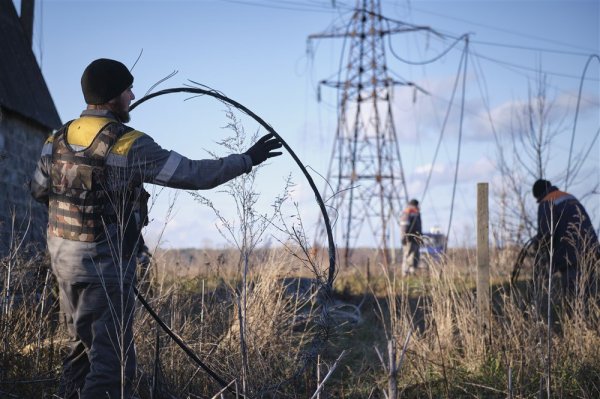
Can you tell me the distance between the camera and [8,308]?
14.7ft

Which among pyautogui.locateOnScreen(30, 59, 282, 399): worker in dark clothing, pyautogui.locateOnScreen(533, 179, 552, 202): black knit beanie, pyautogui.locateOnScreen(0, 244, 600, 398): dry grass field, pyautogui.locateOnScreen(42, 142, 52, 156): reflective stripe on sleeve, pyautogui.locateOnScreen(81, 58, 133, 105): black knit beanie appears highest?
pyautogui.locateOnScreen(533, 179, 552, 202): black knit beanie

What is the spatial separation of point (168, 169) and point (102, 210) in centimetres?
37

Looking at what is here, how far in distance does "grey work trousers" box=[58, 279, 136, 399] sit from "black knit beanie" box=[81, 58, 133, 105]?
0.92 meters

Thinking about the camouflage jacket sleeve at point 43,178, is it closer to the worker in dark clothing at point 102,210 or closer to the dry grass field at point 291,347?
the worker in dark clothing at point 102,210

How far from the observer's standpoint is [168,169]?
3402mm

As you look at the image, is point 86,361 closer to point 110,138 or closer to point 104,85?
point 110,138

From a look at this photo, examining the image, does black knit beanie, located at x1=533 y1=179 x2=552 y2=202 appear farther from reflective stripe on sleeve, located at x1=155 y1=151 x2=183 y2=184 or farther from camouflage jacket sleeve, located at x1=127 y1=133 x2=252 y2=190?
reflective stripe on sleeve, located at x1=155 y1=151 x2=183 y2=184

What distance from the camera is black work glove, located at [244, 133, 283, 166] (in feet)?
12.2

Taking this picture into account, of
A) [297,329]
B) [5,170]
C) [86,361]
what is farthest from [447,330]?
[5,170]

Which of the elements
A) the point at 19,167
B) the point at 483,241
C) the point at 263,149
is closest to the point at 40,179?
the point at 263,149

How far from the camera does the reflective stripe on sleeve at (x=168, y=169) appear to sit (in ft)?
11.1

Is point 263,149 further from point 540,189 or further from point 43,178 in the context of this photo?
point 540,189

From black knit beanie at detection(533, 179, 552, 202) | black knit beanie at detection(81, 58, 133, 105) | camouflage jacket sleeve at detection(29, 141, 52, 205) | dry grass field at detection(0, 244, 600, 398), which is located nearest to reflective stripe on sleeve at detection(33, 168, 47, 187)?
camouflage jacket sleeve at detection(29, 141, 52, 205)

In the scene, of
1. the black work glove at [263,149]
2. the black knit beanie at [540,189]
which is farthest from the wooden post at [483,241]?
the black work glove at [263,149]
